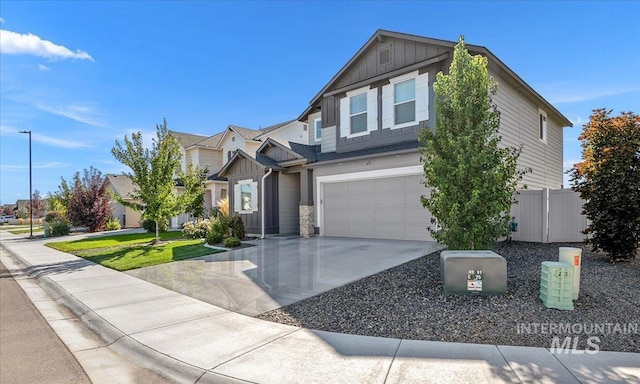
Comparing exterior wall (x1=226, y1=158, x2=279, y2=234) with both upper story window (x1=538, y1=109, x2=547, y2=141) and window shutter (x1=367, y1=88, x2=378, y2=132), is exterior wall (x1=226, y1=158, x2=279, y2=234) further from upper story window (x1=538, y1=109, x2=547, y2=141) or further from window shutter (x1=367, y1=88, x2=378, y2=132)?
upper story window (x1=538, y1=109, x2=547, y2=141)

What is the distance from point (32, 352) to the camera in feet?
14.9

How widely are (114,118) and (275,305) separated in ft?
73.4

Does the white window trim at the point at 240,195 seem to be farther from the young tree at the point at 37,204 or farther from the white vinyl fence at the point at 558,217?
the young tree at the point at 37,204

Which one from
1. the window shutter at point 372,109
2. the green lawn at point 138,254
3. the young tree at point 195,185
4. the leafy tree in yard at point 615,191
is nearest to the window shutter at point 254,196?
the young tree at point 195,185

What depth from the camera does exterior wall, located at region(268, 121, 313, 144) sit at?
2622 cm

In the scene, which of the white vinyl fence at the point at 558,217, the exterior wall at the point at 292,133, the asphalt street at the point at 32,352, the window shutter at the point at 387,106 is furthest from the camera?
the exterior wall at the point at 292,133

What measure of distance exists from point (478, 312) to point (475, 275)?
794 mm

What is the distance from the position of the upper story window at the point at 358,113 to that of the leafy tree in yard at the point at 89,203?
21511 millimetres

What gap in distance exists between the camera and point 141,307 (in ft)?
20.1

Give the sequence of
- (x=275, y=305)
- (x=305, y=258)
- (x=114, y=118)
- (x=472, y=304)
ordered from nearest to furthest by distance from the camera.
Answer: (x=472, y=304), (x=275, y=305), (x=305, y=258), (x=114, y=118)

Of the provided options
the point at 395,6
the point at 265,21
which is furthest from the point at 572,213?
the point at 265,21

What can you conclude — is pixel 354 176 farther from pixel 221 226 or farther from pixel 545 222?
pixel 545 222

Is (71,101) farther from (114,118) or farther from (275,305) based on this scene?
(275,305)

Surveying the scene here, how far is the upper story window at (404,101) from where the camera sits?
12453mm
